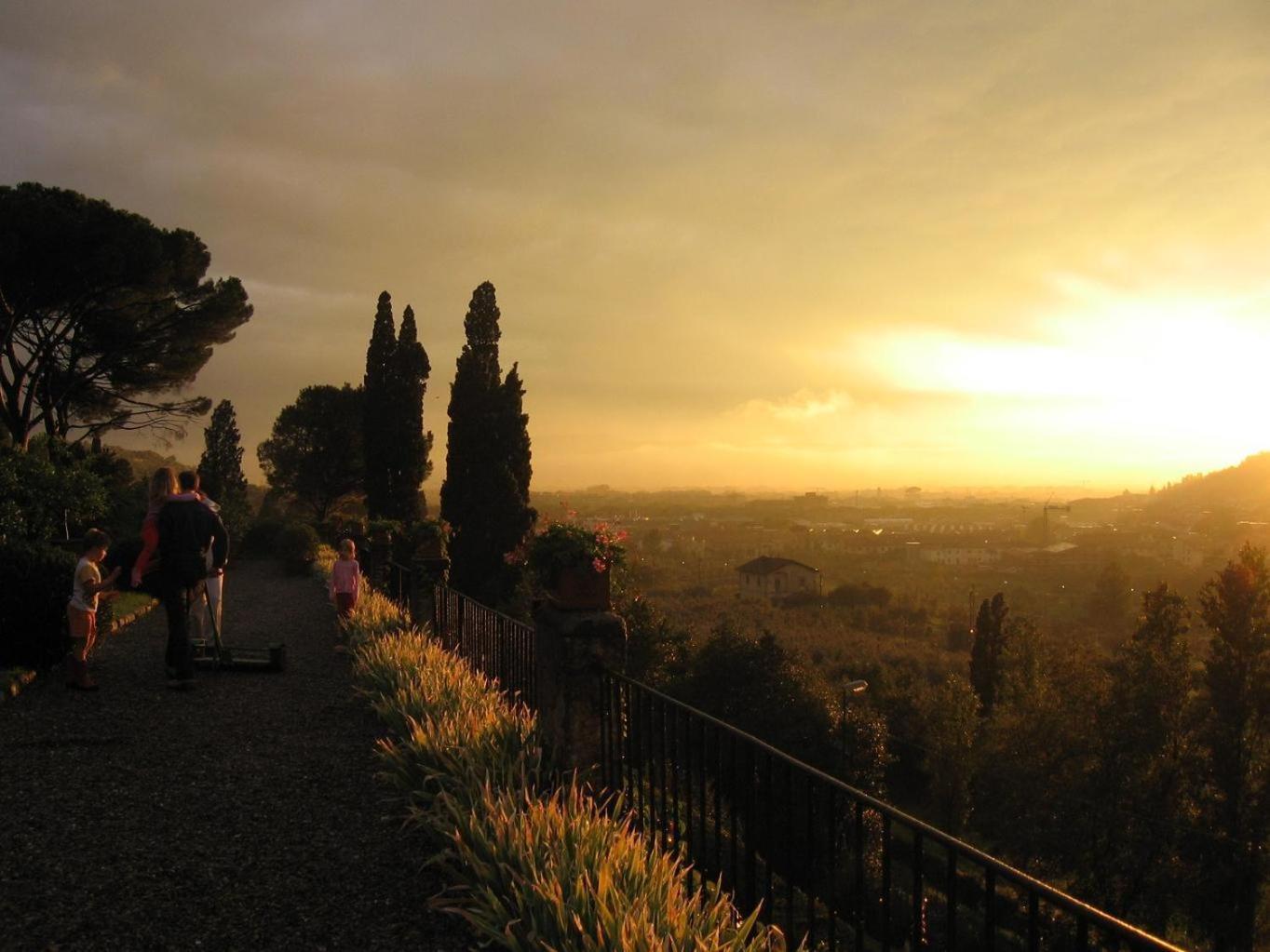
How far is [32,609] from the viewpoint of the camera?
761 centimetres

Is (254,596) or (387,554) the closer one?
(387,554)

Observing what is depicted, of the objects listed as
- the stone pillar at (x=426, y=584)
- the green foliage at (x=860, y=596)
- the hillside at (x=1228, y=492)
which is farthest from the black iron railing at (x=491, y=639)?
the hillside at (x=1228, y=492)

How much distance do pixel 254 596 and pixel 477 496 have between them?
Answer: 15679 millimetres

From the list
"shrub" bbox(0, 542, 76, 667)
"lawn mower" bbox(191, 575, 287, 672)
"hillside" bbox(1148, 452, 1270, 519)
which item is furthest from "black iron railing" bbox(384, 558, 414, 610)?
"hillside" bbox(1148, 452, 1270, 519)

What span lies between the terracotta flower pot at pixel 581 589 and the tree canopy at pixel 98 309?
924 inches

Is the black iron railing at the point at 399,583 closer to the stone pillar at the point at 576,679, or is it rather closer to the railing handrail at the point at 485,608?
the railing handrail at the point at 485,608

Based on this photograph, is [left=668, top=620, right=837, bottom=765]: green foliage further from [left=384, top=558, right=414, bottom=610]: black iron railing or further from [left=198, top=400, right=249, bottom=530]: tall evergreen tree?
[left=198, top=400, right=249, bottom=530]: tall evergreen tree

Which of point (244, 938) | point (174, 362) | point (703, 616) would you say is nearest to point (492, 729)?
point (244, 938)

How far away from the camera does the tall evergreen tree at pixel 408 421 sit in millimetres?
33781

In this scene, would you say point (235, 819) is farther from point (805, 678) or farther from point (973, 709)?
point (973, 709)

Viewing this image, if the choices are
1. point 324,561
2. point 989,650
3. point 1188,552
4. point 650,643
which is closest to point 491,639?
point 324,561

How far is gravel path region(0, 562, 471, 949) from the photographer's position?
3537 mm

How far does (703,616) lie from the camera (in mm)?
72875

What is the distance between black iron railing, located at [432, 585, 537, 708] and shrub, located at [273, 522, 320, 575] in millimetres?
14372
